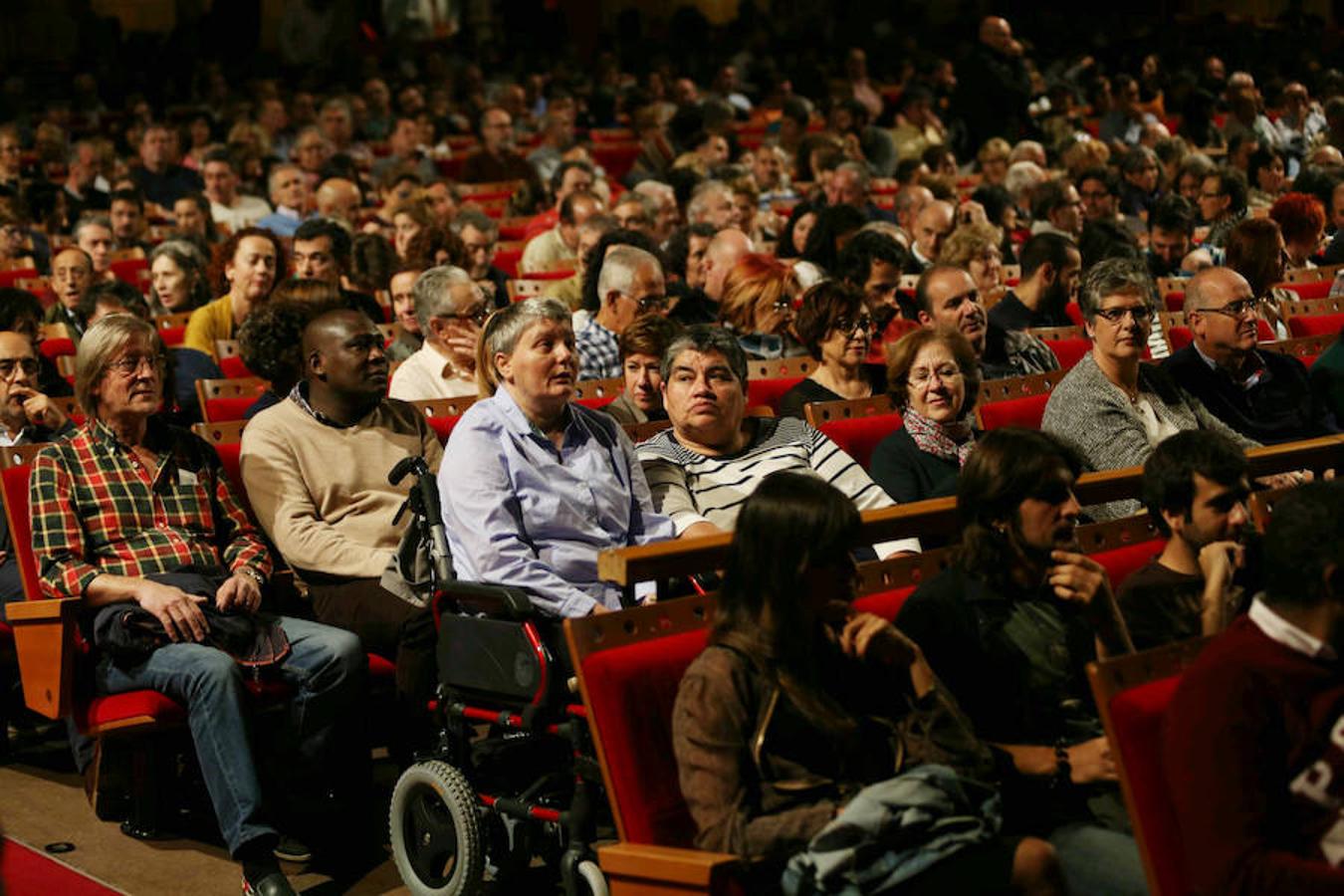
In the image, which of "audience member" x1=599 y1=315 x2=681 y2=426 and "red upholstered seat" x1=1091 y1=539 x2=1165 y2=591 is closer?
"red upholstered seat" x1=1091 y1=539 x2=1165 y2=591

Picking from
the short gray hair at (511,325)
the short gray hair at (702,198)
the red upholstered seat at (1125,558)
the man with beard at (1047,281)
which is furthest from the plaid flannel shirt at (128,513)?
the short gray hair at (702,198)

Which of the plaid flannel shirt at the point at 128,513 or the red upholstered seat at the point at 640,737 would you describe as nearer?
the red upholstered seat at the point at 640,737

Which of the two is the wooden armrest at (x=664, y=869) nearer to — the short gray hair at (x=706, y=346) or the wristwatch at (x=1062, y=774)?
the wristwatch at (x=1062, y=774)

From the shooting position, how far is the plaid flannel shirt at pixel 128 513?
3.69m

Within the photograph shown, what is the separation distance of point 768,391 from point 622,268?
Answer: 0.86 metres

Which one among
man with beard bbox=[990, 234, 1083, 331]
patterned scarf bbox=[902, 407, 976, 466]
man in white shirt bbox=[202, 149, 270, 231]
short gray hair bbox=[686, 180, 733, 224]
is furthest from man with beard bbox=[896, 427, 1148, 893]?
man in white shirt bbox=[202, 149, 270, 231]

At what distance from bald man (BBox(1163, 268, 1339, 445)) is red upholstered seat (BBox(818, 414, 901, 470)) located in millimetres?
844

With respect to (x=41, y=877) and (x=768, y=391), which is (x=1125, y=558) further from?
(x=41, y=877)

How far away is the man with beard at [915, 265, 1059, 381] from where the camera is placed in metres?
5.13

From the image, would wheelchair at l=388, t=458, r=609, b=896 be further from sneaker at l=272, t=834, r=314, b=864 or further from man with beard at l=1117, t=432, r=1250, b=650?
man with beard at l=1117, t=432, r=1250, b=650

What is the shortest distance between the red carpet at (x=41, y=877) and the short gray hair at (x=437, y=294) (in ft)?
6.26

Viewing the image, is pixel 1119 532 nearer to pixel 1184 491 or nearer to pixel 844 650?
pixel 1184 491

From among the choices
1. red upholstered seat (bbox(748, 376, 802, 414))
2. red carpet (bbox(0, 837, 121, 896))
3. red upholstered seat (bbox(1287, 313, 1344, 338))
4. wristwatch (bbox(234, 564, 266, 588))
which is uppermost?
red upholstered seat (bbox(748, 376, 802, 414))

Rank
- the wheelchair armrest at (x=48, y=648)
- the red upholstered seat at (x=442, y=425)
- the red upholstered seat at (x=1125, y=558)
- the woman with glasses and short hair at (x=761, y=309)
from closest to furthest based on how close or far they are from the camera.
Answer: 1. the red upholstered seat at (x=1125, y=558)
2. the wheelchair armrest at (x=48, y=648)
3. the red upholstered seat at (x=442, y=425)
4. the woman with glasses and short hair at (x=761, y=309)
